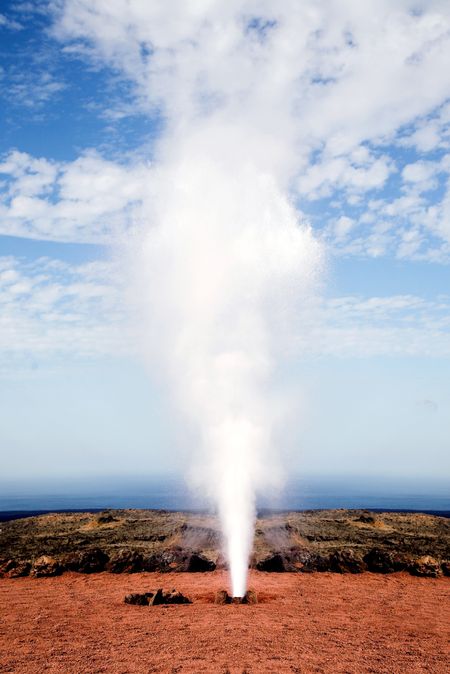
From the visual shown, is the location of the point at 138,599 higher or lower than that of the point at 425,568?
higher

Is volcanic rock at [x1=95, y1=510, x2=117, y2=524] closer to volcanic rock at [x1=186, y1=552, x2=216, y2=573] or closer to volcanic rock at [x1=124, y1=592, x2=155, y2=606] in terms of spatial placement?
volcanic rock at [x1=186, y1=552, x2=216, y2=573]

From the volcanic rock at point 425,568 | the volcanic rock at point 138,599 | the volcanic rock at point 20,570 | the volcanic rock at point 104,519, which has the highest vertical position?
the volcanic rock at point 104,519

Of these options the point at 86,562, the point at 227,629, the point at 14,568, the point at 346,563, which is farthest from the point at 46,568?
the point at 346,563

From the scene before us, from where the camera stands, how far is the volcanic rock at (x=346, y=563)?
2264 cm

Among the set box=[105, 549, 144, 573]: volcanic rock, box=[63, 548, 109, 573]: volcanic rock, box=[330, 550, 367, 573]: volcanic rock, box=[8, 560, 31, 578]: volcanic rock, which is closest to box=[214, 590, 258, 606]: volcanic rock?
box=[105, 549, 144, 573]: volcanic rock

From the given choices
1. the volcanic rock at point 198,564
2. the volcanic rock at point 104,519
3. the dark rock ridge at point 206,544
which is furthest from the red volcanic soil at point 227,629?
the volcanic rock at point 104,519

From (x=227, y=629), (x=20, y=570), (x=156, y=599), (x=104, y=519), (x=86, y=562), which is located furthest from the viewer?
(x=104, y=519)

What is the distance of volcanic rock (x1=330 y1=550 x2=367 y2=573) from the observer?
74.3ft

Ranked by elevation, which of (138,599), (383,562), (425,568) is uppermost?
(138,599)

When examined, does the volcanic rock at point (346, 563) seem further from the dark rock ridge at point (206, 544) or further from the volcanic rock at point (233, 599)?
the volcanic rock at point (233, 599)

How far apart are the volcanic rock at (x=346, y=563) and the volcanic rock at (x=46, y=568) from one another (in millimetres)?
12845

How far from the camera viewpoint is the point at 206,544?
98.5 ft

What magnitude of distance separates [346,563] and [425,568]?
3.54m

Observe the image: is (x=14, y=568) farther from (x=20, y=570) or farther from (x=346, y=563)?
(x=346, y=563)
